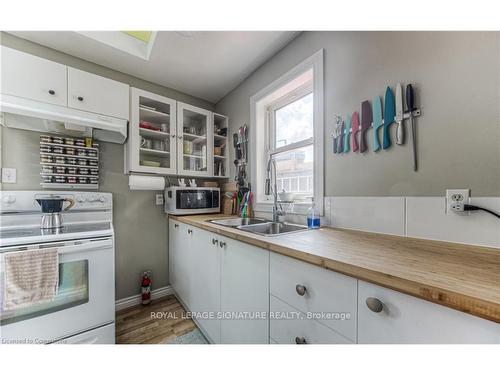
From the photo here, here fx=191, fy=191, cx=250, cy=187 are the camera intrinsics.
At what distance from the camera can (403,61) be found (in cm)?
93

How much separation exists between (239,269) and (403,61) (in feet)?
4.40

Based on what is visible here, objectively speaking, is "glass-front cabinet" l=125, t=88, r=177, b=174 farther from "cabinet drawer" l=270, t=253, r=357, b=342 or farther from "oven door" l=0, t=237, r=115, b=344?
"cabinet drawer" l=270, t=253, r=357, b=342

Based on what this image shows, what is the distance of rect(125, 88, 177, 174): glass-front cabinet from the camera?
5.60ft

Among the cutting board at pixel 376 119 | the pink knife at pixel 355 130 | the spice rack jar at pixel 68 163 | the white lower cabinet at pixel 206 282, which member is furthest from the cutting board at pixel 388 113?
the spice rack jar at pixel 68 163

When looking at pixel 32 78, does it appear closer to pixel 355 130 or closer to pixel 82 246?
pixel 82 246

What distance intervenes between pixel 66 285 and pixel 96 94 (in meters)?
1.37

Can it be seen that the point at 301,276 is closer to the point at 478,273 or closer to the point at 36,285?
the point at 478,273

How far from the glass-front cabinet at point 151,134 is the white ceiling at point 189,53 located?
264mm

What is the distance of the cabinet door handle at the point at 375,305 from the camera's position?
1.68ft

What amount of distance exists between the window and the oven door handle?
1393 mm

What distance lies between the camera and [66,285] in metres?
1.14

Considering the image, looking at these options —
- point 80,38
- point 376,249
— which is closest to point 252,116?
point 80,38

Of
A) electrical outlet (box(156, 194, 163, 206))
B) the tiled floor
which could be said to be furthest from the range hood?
the tiled floor
